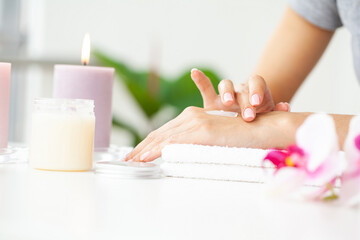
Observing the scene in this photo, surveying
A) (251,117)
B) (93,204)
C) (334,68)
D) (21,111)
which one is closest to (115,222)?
(93,204)

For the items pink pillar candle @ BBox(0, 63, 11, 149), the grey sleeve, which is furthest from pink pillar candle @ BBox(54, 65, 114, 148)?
the grey sleeve

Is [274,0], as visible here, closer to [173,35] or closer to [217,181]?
[173,35]

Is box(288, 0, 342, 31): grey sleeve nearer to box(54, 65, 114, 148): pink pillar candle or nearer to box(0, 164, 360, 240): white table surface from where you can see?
box(54, 65, 114, 148): pink pillar candle

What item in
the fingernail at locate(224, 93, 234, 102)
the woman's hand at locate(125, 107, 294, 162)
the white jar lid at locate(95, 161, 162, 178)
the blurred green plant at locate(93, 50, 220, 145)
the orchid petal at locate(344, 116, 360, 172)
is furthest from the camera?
the blurred green plant at locate(93, 50, 220, 145)

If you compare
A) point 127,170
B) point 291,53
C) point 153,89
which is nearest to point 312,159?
point 127,170

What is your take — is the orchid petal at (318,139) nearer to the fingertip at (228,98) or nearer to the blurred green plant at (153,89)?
the fingertip at (228,98)

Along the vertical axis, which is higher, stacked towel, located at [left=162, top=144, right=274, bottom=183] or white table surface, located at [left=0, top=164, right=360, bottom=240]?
Result: stacked towel, located at [left=162, top=144, right=274, bottom=183]

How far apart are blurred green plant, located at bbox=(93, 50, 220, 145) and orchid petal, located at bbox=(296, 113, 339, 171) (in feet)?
7.95

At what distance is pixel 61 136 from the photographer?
780 mm

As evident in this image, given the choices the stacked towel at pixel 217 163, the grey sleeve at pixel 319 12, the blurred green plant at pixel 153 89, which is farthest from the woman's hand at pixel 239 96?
the blurred green plant at pixel 153 89

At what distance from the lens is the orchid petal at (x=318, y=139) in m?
0.52

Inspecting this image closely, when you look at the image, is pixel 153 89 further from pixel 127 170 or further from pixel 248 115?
pixel 127 170

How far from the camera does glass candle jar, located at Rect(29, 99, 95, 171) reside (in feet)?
2.56

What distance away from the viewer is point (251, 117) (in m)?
0.88
